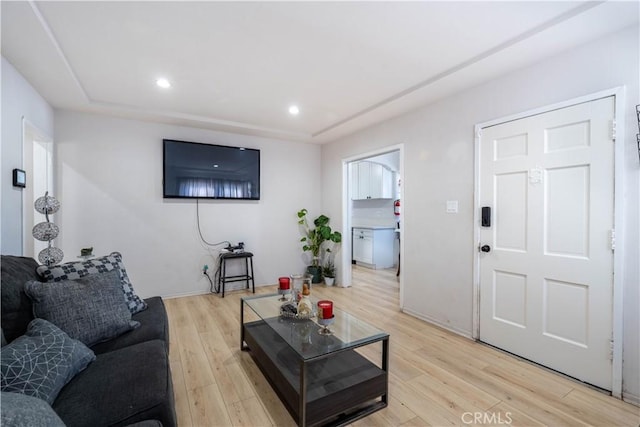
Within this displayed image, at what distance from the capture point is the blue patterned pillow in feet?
3.54

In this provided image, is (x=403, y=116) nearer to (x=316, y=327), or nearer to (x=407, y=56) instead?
(x=407, y=56)

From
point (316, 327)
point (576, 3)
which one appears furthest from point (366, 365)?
point (576, 3)

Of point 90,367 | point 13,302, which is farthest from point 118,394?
point 13,302

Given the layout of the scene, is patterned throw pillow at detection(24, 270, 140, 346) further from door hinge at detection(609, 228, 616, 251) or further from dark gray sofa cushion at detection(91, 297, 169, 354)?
door hinge at detection(609, 228, 616, 251)

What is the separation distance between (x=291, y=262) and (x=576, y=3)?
14.4 feet

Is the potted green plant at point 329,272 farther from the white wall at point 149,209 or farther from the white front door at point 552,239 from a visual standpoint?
the white front door at point 552,239

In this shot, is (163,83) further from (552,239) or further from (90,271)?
(552,239)

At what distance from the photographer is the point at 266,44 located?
2195mm

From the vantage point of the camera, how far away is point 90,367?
4.56ft

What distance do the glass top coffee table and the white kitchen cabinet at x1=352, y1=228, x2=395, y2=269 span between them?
4.03 metres

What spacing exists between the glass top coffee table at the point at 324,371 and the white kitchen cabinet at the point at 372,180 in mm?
4526

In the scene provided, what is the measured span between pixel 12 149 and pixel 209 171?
211cm

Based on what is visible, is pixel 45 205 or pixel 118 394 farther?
pixel 45 205

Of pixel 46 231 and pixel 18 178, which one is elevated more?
pixel 18 178
